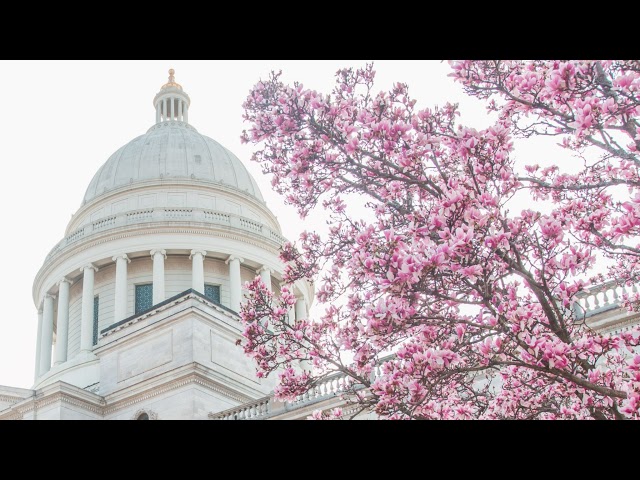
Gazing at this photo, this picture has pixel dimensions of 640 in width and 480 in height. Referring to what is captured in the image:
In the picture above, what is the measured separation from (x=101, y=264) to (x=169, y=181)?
830 cm

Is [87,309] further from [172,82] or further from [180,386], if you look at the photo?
[172,82]

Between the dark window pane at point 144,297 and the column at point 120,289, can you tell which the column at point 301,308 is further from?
the column at point 120,289

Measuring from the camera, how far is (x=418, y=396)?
981cm

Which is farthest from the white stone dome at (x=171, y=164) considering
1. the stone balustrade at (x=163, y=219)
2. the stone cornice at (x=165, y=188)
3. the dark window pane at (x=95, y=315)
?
the dark window pane at (x=95, y=315)

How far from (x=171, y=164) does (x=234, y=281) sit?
12.8 metres

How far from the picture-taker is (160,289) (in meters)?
47.7

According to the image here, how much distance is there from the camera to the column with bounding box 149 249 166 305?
155ft

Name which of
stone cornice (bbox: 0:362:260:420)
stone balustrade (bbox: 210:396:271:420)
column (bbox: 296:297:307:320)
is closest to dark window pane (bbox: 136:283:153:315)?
column (bbox: 296:297:307:320)

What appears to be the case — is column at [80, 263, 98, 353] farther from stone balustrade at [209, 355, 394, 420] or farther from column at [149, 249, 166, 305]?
stone balustrade at [209, 355, 394, 420]

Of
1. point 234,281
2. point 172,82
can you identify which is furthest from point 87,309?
point 172,82

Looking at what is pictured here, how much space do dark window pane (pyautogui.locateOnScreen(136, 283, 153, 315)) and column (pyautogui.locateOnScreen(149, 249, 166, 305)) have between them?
103 cm

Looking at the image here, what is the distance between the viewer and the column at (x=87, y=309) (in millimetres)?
46684
